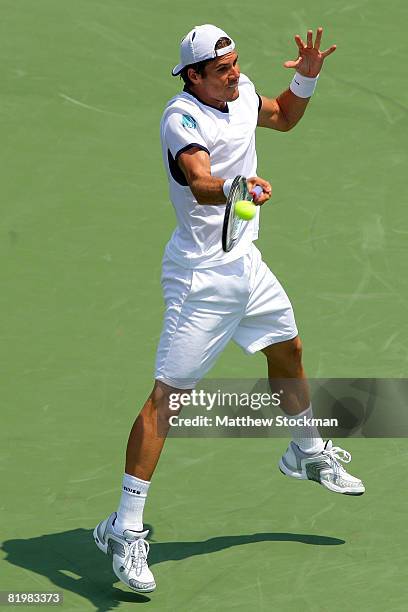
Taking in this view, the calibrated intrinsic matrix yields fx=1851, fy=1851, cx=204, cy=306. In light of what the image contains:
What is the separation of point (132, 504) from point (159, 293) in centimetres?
286

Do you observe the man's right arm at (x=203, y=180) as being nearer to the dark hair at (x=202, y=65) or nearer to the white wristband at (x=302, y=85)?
the dark hair at (x=202, y=65)

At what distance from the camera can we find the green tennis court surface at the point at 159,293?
30.0ft

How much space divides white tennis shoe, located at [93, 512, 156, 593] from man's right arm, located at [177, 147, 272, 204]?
1.65 meters

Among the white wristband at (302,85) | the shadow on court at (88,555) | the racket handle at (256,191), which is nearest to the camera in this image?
the racket handle at (256,191)

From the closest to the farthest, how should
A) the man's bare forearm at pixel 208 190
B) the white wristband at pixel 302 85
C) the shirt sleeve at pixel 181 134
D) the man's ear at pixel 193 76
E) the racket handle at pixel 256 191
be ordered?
1. the racket handle at pixel 256 191
2. the man's bare forearm at pixel 208 190
3. the shirt sleeve at pixel 181 134
4. the man's ear at pixel 193 76
5. the white wristband at pixel 302 85

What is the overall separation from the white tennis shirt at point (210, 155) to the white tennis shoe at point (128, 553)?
1339 millimetres

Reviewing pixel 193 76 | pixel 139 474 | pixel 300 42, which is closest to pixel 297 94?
pixel 300 42

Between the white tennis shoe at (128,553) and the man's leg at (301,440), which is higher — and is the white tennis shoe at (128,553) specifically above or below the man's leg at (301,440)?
below

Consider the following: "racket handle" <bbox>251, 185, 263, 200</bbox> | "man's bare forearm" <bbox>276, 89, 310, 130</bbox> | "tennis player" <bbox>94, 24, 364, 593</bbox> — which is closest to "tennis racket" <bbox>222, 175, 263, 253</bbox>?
"racket handle" <bbox>251, 185, 263, 200</bbox>

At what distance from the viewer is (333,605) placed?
8672 mm

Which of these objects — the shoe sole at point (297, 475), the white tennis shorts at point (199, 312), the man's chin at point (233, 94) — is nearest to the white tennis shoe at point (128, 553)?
the white tennis shorts at point (199, 312)

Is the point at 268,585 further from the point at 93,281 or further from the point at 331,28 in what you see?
the point at 331,28

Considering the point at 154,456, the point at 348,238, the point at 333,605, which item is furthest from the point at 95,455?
the point at 348,238

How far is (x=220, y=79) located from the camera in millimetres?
8969
